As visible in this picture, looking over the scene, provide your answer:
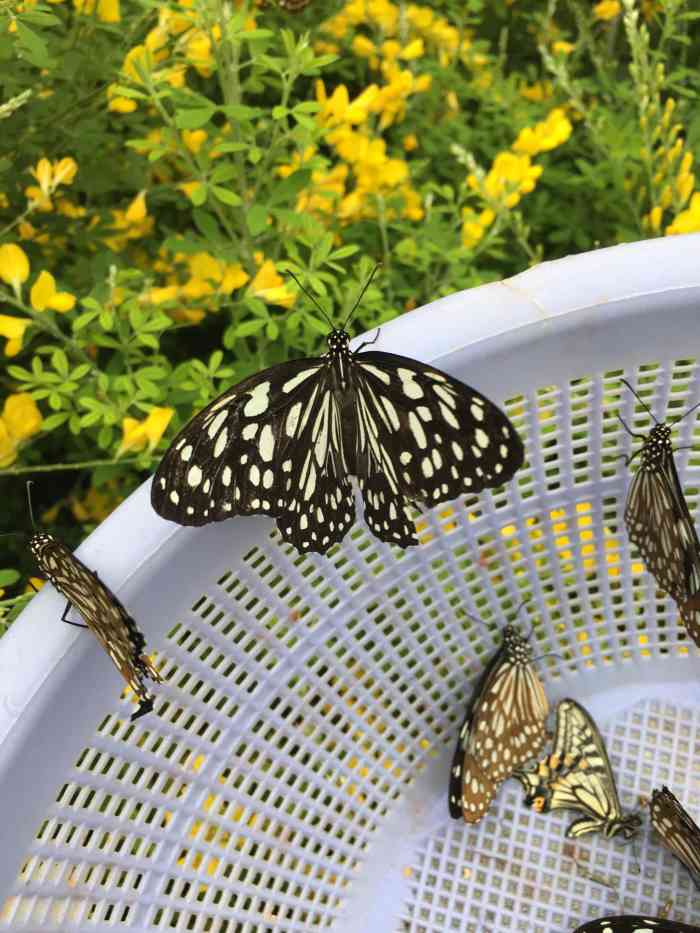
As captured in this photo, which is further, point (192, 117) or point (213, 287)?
→ point (213, 287)

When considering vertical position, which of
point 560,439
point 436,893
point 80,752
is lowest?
point 80,752

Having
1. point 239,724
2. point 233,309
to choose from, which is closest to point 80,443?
point 233,309

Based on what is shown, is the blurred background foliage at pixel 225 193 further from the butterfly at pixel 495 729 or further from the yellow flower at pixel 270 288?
the butterfly at pixel 495 729

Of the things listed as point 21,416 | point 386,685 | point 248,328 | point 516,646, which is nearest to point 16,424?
point 21,416

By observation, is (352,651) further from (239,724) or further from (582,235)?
(582,235)

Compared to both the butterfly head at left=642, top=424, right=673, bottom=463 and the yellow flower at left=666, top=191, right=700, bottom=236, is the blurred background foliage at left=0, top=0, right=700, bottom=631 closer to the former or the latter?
the yellow flower at left=666, top=191, right=700, bottom=236

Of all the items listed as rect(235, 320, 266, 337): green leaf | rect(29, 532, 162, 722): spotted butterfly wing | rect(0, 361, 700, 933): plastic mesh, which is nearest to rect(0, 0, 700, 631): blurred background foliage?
rect(235, 320, 266, 337): green leaf

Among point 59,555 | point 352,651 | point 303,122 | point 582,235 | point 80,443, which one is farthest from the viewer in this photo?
point 582,235

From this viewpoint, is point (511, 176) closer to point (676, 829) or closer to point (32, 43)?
point (32, 43)
